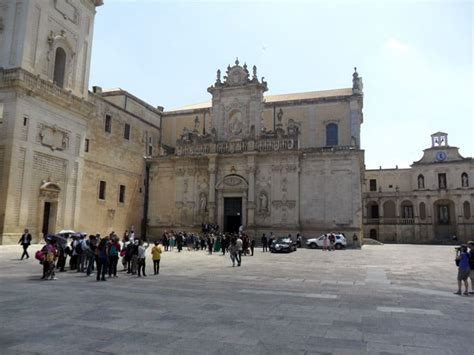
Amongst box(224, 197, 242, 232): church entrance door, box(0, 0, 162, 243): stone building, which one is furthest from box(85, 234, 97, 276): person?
box(224, 197, 242, 232): church entrance door

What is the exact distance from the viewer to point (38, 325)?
6.74 metres

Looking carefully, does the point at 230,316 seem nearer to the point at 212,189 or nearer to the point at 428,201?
the point at 212,189

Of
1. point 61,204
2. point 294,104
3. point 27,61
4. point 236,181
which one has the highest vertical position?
point 294,104

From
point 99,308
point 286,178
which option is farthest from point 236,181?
point 99,308

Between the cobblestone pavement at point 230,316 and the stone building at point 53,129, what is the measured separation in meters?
12.3

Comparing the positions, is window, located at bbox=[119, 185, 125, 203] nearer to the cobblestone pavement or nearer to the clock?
the cobblestone pavement

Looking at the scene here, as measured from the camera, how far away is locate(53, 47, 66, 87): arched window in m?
29.1

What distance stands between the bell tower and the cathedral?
0.08m

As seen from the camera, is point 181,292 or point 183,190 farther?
point 183,190

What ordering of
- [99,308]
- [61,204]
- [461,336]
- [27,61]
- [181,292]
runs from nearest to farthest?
[461,336] → [99,308] → [181,292] → [27,61] → [61,204]

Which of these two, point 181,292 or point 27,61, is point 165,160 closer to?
point 27,61

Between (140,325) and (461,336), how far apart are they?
18.2 ft

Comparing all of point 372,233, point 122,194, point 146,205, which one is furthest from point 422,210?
point 122,194

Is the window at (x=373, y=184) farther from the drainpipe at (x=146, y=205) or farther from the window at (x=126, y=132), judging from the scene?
the window at (x=126, y=132)
